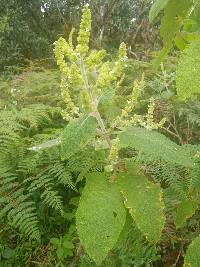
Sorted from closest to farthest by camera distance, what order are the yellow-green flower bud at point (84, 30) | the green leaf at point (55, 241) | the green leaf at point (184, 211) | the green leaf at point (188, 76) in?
the green leaf at point (188, 76), the yellow-green flower bud at point (84, 30), the green leaf at point (184, 211), the green leaf at point (55, 241)

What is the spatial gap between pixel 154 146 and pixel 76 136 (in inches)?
8.5

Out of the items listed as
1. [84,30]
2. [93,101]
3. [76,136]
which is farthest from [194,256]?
[84,30]

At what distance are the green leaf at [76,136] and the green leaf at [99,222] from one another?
0.19 m

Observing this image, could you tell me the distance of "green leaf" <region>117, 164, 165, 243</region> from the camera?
1188 millimetres

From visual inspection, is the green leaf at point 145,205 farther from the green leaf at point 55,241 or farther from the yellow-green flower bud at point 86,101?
the green leaf at point 55,241

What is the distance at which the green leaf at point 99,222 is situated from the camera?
1119 millimetres

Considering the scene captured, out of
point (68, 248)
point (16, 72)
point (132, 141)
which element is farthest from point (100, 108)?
point (16, 72)

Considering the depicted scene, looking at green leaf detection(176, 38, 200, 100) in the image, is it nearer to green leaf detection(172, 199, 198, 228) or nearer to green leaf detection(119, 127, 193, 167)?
green leaf detection(119, 127, 193, 167)

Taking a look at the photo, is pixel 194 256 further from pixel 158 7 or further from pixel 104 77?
pixel 158 7

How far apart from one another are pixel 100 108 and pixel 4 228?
207cm

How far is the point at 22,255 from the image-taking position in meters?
2.98

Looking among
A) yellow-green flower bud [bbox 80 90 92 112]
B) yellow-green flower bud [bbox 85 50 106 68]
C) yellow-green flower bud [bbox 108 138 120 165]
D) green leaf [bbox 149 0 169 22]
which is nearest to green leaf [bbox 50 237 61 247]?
yellow-green flower bud [bbox 108 138 120 165]

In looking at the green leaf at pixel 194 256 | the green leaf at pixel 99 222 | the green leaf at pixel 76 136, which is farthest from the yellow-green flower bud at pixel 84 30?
the green leaf at pixel 194 256

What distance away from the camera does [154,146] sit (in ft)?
3.57
